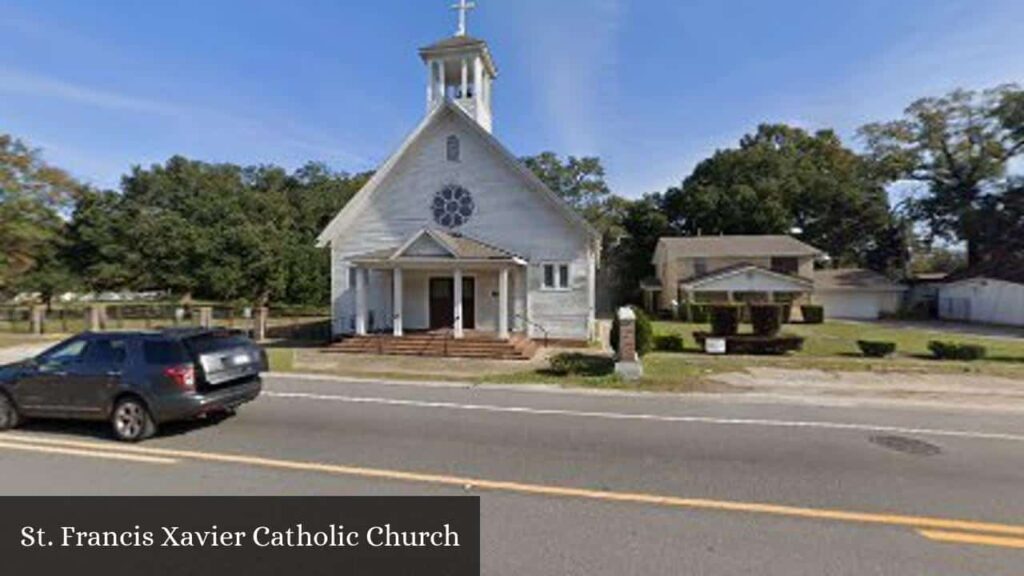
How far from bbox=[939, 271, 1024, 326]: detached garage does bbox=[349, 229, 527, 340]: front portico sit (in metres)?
34.6

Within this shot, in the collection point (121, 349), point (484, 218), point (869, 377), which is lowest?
point (869, 377)

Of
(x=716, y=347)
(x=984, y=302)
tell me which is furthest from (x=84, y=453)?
(x=984, y=302)

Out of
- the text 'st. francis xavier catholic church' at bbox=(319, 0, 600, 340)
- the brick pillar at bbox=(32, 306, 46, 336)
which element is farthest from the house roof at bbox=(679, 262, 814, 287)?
the brick pillar at bbox=(32, 306, 46, 336)

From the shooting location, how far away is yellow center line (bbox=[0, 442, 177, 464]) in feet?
22.8

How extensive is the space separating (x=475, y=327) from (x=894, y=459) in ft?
55.4

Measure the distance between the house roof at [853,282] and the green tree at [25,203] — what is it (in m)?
51.0

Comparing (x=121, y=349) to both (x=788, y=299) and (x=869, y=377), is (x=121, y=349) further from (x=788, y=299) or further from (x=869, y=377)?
(x=788, y=299)

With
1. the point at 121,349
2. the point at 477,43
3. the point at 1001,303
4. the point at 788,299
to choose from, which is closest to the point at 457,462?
the point at 121,349

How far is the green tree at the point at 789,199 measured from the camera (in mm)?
53406

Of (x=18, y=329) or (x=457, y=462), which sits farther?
(x=18, y=329)

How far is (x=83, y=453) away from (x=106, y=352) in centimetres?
167

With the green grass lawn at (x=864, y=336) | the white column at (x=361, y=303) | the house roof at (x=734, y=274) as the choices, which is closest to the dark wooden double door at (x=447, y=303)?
the white column at (x=361, y=303)

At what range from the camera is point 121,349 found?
329 inches

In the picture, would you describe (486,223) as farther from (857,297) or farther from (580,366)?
(857,297)
